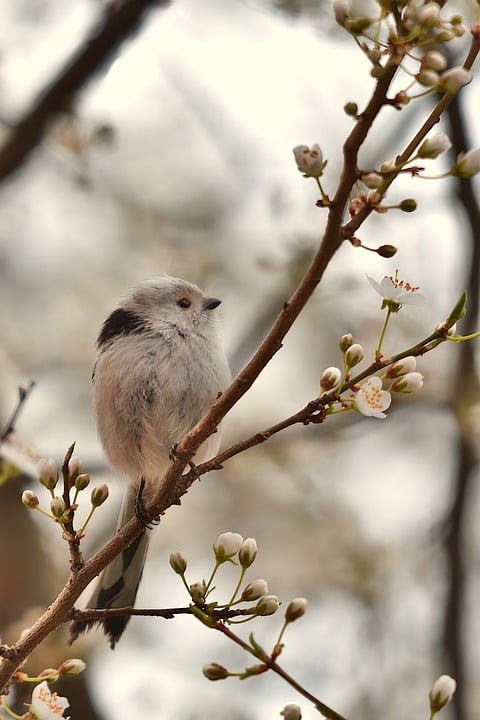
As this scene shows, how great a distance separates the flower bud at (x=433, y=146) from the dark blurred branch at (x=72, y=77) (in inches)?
118

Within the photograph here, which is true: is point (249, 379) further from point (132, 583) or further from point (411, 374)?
→ point (132, 583)

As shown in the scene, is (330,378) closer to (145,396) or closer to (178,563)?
(178,563)

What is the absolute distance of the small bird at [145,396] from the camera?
3109 mm

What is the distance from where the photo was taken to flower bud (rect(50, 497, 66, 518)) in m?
1.89

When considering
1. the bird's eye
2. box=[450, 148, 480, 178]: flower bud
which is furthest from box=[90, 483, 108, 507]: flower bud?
the bird's eye

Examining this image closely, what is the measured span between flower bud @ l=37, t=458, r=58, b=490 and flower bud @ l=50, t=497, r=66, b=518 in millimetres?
83

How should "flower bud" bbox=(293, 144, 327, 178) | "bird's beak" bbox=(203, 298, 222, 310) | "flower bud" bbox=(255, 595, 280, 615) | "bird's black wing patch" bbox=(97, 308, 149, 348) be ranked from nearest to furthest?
"flower bud" bbox=(293, 144, 327, 178) < "flower bud" bbox=(255, 595, 280, 615) < "bird's black wing patch" bbox=(97, 308, 149, 348) < "bird's beak" bbox=(203, 298, 222, 310)

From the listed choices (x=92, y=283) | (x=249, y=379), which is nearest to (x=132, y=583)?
(x=249, y=379)

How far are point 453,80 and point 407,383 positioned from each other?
669 mm

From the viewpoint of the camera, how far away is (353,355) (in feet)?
6.24

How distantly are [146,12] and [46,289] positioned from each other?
2.79m

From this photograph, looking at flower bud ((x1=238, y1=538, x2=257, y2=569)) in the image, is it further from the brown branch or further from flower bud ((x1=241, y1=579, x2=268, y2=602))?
the brown branch

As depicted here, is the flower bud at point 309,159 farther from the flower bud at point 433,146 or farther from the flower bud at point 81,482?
the flower bud at point 81,482

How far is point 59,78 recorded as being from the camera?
4336mm
